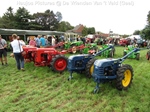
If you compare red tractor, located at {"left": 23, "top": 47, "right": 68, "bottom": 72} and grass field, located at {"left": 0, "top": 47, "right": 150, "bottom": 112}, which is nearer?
grass field, located at {"left": 0, "top": 47, "right": 150, "bottom": 112}

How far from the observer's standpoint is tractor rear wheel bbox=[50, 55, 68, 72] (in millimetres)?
7039

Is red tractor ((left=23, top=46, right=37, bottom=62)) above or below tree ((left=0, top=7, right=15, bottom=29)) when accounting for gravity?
below

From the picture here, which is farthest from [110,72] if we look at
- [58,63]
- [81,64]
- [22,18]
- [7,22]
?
[7,22]

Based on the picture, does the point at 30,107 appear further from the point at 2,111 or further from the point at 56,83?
the point at 56,83

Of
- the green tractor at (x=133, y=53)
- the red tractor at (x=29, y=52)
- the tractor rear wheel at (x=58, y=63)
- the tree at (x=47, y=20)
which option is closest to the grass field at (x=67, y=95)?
the tractor rear wheel at (x=58, y=63)

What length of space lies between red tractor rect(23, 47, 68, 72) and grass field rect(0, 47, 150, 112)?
2.04ft

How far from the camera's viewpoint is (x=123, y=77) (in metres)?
4.90

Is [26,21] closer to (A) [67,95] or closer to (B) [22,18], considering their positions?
(B) [22,18]

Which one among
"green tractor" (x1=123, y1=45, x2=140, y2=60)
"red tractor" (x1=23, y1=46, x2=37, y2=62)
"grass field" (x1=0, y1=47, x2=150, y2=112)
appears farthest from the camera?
"green tractor" (x1=123, y1=45, x2=140, y2=60)

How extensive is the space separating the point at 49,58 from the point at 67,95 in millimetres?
2901

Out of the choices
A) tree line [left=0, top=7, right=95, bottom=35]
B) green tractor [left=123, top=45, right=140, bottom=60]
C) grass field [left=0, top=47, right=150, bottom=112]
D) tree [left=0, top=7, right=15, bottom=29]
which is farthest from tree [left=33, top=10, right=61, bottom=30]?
grass field [left=0, top=47, right=150, bottom=112]

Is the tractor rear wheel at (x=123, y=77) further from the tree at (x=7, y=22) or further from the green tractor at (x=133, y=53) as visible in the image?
the tree at (x=7, y=22)

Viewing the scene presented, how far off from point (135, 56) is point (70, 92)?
7.16m

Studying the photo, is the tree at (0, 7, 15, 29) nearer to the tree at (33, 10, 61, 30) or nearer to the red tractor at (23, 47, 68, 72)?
the tree at (33, 10, 61, 30)
